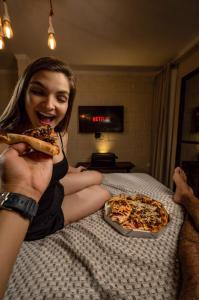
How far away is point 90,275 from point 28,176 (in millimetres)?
396

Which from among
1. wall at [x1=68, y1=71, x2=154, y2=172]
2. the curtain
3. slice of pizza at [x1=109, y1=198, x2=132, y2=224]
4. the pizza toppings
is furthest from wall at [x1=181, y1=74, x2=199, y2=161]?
the pizza toppings

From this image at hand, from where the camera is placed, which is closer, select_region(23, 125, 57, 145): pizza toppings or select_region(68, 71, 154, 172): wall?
select_region(23, 125, 57, 145): pizza toppings

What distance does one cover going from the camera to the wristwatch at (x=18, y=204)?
455 millimetres

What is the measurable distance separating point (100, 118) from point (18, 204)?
10.4ft

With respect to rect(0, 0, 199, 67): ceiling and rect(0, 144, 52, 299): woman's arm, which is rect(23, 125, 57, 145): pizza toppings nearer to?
rect(0, 144, 52, 299): woman's arm

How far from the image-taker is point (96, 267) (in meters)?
0.61

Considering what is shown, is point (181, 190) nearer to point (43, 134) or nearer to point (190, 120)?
point (43, 134)

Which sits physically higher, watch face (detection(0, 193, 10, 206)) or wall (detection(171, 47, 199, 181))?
wall (detection(171, 47, 199, 181))

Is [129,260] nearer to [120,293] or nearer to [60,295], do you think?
[120,293]

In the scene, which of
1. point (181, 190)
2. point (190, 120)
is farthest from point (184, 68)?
point (181, 190)

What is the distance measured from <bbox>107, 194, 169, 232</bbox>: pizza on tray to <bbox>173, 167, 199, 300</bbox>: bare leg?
0.37 ft

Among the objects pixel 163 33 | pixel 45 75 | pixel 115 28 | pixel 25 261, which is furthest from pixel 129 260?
pixel 163 33

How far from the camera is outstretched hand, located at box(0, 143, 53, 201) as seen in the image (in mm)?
495

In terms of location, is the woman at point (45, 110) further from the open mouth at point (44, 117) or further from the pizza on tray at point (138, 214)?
the pizza on tray at point (138, 214)
